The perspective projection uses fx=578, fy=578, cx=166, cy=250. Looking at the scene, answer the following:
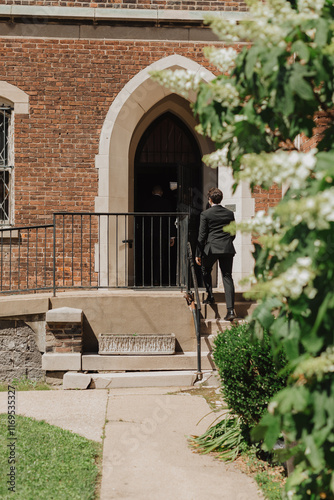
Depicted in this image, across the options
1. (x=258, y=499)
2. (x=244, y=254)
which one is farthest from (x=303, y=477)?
(x=244, y=254)

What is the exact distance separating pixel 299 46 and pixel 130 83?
A: 7.78 meters

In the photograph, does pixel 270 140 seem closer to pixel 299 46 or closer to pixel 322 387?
pixel 299 46

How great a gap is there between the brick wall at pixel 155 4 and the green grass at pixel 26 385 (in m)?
5.96

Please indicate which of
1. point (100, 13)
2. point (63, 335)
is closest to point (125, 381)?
point (63, 335)

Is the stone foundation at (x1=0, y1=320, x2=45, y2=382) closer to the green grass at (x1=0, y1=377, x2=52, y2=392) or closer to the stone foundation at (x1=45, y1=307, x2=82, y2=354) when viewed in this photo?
the green grass at (x1=0, y1=377, x2=52, y2=392)

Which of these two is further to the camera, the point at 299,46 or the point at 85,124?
the point at 85,124

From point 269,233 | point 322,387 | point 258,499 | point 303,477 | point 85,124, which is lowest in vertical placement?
point 258,499

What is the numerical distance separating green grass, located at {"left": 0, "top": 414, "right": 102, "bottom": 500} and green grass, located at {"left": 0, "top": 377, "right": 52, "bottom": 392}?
2.03 meters

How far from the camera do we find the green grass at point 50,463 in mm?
3770

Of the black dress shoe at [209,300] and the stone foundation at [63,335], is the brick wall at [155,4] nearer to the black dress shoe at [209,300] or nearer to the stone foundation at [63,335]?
the black dress shoe at [209,300]

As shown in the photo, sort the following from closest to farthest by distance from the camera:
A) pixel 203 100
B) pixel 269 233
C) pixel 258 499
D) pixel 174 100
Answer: pixel 269 233, pixel 203 100, pixel 258 499, pixel 174 100

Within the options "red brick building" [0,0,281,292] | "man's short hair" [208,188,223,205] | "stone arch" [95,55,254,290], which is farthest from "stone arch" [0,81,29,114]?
"man's short hair" [208,188,223,205]

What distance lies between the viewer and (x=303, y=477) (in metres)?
2.20

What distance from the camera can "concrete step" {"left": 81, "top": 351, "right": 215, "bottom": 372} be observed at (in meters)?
7.29
